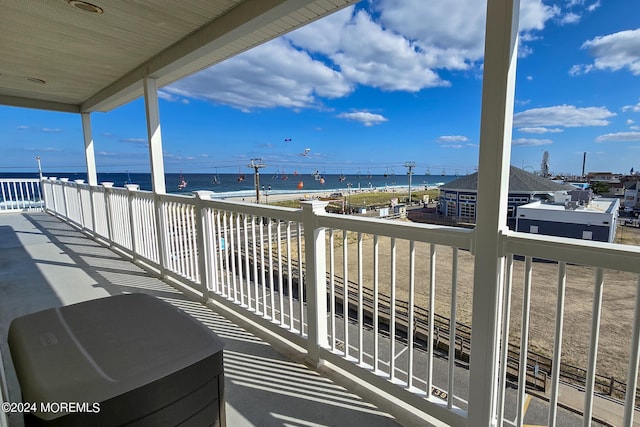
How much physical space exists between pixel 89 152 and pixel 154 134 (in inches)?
139

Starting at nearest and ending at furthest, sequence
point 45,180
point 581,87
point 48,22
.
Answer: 1. point 581,87
2. point 48,22
3. point 45,180

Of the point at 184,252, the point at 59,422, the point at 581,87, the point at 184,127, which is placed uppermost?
the point at 184,127

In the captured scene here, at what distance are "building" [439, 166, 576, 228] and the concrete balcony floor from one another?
1143 mm

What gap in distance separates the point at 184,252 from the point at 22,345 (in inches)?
98.0

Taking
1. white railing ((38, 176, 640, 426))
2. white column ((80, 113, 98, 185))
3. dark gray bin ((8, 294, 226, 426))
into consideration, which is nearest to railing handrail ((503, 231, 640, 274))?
white railing ((38, 176, 640, 426))

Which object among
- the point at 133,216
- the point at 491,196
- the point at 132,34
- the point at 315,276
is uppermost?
the point at 132,34

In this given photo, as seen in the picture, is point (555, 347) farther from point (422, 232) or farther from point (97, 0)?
point (97, 0)

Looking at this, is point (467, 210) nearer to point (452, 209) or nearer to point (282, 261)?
point (452, 209)

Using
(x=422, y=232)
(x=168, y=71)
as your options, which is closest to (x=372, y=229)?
(x=422, y=232)

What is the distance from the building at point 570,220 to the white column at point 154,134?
3626 mm

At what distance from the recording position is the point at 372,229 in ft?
5.38

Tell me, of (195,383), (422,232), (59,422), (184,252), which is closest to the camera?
(59,422)

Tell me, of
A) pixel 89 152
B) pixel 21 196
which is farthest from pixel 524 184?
pixel 21 196

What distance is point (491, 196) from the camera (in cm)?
121
